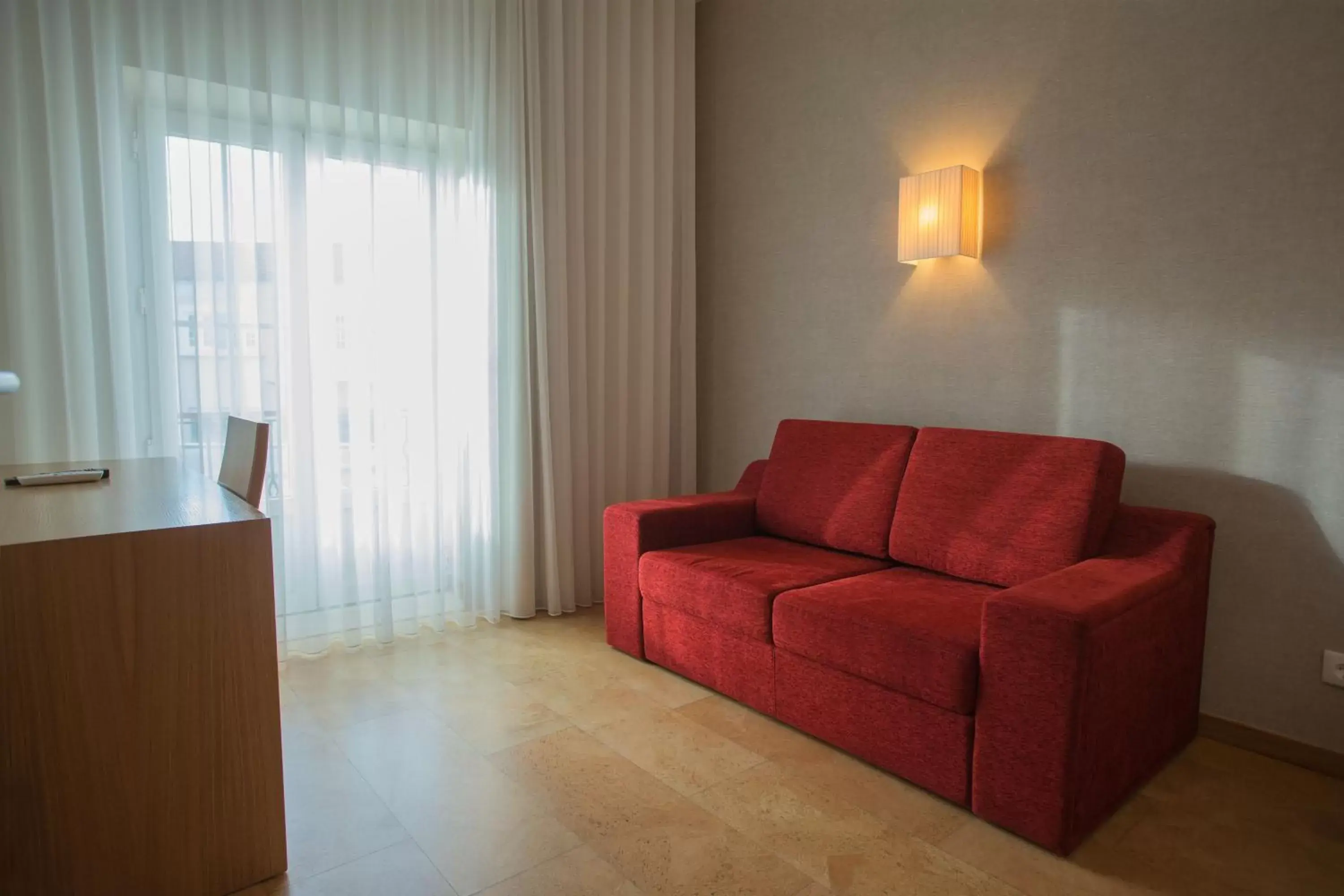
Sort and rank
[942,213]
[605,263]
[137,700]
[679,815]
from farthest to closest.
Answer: [605,263]
[942,213]
[679,815]
[137,700]

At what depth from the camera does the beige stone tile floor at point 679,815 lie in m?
1.69

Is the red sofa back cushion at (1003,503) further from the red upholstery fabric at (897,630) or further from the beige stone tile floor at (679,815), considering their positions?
the beige stone tile floor at (679,815)

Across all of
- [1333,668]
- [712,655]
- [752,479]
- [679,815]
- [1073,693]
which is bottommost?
[679,815]

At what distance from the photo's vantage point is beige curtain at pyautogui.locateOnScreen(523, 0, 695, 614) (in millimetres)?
3473

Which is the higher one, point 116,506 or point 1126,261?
point 1126,261

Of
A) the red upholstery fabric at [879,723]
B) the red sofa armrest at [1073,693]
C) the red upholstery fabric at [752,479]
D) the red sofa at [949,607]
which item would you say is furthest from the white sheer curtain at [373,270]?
the red sofa armrest at [1073,693]

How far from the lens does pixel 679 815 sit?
194cm

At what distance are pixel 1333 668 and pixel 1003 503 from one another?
36.3 inches

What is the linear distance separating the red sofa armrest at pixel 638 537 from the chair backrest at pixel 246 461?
1343mm

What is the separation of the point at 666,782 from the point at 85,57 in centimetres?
292

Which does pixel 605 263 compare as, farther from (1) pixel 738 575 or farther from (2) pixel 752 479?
(1) pixel 738 575

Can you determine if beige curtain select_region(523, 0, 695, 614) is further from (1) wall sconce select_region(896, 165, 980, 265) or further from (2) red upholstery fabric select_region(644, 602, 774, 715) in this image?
(1) wall sconce select_region(896, 165, 980, 265)

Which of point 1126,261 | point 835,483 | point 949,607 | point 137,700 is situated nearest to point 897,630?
point 949,607

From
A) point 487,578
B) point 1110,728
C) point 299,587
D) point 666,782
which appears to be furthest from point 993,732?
point 299,587
